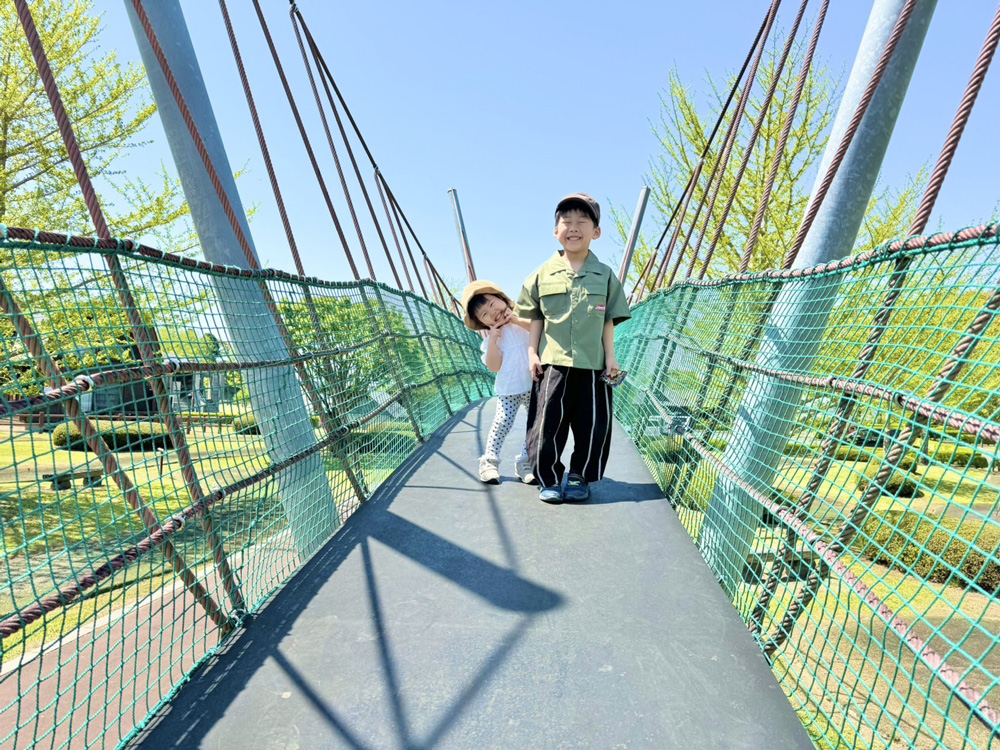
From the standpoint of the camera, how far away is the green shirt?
2807 millimetres

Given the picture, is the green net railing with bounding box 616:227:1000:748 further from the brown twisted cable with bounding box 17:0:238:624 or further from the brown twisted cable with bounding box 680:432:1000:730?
the brown twisted cable with bounding box 17:0:238:624

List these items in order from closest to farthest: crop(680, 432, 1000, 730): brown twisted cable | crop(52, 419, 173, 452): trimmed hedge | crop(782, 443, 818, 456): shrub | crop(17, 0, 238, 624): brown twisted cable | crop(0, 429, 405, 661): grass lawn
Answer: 1. crop(680, 432, 1000, 730): brown twisted cable
2. crop(0, 429, 405, 661): grass lawn
3. crop(52, 419, 173, 452): trimmed hedge
4. crop(17, 0, 238, 624): brown twisted cable
5. crop(782, 443, 818, 456): shrub

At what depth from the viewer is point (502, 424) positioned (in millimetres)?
3197

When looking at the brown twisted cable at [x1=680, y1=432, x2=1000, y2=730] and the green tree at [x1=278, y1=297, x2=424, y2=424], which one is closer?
the brown twisted cable at [x1=680, y1=432, x2=1000, y2=730]

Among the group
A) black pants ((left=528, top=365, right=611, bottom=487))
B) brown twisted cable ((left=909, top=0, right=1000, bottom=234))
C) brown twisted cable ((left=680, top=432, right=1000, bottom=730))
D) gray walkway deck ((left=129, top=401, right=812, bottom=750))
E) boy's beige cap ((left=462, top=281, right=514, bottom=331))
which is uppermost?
brown twisted cable ((left=909, top=0, right=1000, bottom=234))

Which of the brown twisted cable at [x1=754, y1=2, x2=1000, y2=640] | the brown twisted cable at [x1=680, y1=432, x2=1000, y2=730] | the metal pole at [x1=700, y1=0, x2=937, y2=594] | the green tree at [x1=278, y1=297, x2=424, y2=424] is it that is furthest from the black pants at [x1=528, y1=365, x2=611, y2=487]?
the brown twisted cable at [x1=754, y1=2, x2=1000, y2=640]

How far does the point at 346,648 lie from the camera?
1658mm

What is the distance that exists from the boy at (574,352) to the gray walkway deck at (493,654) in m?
0.45

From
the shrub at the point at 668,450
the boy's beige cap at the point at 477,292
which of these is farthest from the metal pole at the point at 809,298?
the boy's beige cap at the point at 477,292

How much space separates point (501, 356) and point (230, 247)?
1.38 meters

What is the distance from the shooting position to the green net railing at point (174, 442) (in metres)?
1.34

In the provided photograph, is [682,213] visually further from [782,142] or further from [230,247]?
[230,247]

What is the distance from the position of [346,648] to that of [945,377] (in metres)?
1.51

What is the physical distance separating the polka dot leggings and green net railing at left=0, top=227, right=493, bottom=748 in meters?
0.61
